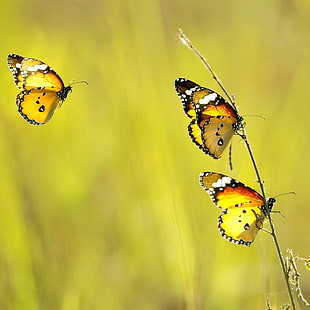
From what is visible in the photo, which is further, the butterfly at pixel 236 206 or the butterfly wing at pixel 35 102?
the butterfly wing at pixel 35 102

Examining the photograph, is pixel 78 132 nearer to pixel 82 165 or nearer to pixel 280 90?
pixel 82 165

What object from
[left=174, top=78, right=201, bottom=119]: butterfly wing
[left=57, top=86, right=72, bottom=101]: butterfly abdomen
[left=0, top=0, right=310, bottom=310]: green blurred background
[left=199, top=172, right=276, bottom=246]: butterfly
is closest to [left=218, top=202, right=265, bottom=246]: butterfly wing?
[left=199, top=172, right=276, bottom=246]: butterfly

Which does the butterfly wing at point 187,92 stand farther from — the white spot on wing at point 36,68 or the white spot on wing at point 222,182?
the white spot on wing at point 36,68

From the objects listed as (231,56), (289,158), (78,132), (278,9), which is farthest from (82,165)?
(231,56)

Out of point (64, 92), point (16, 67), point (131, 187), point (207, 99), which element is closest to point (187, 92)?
point (207, 99)

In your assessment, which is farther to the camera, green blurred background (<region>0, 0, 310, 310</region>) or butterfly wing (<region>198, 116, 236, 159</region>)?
green blurred background (<region>0, 0, 310, 310</region>)

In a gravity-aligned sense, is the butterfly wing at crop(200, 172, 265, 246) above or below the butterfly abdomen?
below

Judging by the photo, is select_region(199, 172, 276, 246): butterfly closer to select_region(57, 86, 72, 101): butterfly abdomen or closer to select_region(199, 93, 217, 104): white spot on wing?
select_region(199, 93, 217, 104): white spot on wing

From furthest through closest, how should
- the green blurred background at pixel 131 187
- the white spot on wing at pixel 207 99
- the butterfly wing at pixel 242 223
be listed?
1. the green blurred background at pixel 131 187
2. the white spot on wing at pixel 207 99
3. the butterfly wing at pixel 242 223

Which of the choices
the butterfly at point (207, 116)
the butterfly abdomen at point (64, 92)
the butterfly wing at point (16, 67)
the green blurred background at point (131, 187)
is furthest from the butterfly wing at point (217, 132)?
the green blurred background at point (131, 187)
